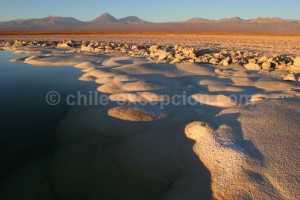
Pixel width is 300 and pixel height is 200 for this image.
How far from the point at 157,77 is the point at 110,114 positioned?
3.61m

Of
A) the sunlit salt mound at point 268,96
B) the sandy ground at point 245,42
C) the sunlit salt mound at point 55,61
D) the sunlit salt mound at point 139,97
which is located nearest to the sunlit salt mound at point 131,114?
the sunlit salt mound at point 139,97

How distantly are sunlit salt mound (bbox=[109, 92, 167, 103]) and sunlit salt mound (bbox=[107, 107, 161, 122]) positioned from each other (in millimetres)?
602

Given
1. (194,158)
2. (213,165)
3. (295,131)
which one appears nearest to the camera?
(213,165)

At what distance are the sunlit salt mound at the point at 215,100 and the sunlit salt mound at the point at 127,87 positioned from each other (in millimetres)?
1330

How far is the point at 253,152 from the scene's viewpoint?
4.29 m

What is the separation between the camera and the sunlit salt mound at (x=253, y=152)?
351 centimetres

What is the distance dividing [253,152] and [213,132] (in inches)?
33.6

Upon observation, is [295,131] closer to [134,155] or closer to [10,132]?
[134,155]

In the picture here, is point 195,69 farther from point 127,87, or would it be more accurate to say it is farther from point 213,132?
point 213,132

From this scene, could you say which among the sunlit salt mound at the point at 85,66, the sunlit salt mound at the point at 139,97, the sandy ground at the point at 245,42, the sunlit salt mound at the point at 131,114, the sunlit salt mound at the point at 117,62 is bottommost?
the sunlit salt mound at the point at 131,114

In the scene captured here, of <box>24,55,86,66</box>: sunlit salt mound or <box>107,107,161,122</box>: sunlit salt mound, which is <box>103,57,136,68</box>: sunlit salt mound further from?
<box>107,107,161,122</box>: sunlit salt mound

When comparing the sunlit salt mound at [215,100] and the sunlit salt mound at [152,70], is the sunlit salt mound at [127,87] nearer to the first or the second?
the sunlit salt mound at [215,100]

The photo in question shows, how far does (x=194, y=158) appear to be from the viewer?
4.39 m

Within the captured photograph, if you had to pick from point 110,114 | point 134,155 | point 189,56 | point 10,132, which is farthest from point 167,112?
point 189,56
